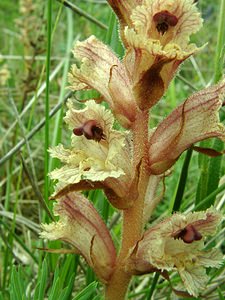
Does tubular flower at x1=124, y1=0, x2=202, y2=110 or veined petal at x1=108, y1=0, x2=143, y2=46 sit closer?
tubular flower at x1=124, y1=0, x2=202, y2=110

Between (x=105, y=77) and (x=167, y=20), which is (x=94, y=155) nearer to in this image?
(x=105, y=77)

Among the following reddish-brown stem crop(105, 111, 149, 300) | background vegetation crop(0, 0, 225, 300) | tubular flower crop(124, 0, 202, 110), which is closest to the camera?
tubular flower crop(124, 0, 202, 110)

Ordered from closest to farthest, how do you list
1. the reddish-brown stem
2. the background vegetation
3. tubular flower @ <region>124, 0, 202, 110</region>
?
1. tubular flower @ <region>124, 0, 202, 110</region>
2. the reddish-brown stem
3. the background vegetation

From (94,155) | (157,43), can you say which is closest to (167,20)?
(157,43)

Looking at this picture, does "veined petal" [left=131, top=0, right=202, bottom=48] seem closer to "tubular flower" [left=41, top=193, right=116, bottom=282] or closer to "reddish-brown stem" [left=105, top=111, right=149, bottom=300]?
"reddish-brown stem" [left=105, top=111, right=149, bottom=300]

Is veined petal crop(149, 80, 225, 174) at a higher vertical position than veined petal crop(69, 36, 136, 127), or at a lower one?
lower

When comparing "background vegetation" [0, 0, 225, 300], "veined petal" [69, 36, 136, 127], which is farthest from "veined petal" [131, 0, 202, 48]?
"background vegetation" [0, 0, 225, 300]

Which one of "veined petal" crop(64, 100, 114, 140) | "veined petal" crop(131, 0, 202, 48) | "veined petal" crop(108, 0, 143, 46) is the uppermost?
"veined petal" crop(108, 0, 143, 46)
